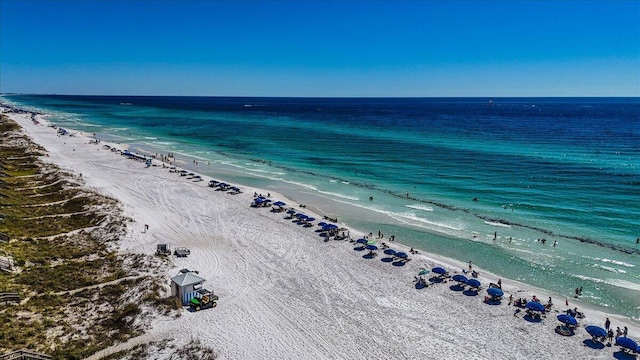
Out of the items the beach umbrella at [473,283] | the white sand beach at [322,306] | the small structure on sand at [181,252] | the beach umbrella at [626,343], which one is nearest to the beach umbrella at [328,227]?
the white sand beach at [322,306]

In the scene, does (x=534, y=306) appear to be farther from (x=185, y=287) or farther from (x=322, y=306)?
(x=185, y=287)

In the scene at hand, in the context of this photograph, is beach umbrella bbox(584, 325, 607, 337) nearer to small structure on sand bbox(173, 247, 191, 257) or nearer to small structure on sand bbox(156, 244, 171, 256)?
small structure on sand bbox(173, 247, 191, 257)

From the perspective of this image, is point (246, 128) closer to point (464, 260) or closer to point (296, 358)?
point (464, 260)

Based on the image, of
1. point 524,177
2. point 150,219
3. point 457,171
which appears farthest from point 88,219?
point 524,177

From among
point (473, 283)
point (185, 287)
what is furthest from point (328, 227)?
point (185, 287)

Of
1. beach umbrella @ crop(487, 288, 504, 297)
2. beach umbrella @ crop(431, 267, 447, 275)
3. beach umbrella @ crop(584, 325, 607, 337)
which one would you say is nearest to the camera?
beach umbrella @ crop(584, 325, 607, 337)

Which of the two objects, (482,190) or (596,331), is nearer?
(596,331)

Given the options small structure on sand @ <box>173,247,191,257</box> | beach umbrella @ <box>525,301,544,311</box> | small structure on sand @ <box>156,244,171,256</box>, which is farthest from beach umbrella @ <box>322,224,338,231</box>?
beach umbrella @ <box>525,301,544,311</box>
